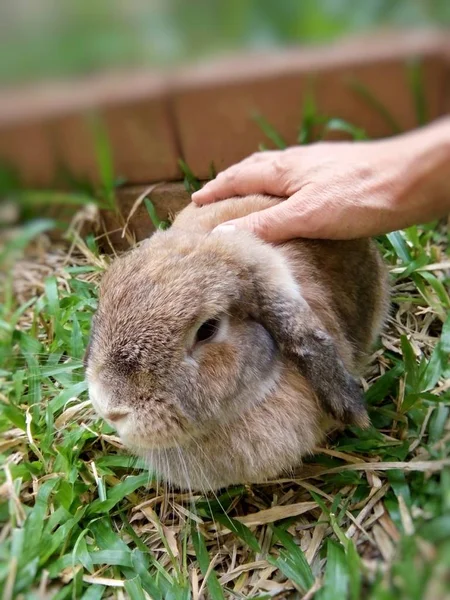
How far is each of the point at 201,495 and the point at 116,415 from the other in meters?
0.68

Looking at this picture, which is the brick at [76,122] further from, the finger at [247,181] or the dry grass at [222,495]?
the dry grass at [222,495]

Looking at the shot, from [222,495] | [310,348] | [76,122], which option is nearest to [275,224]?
[310,348]

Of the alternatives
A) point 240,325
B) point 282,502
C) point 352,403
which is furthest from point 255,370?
point 282,502

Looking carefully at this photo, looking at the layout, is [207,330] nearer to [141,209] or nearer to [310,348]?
[310,348]

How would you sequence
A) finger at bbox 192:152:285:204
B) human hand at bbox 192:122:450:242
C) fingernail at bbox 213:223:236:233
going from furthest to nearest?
finger at bbox 192:152:285:204, fingernail at bbox 213:223:236:233, human hand at bbox 192:122:450:242

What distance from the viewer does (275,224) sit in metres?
1.94

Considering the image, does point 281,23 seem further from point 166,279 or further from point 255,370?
point 255,370

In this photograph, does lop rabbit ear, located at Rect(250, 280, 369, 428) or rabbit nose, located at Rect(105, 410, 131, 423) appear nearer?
rabbit nose, located at Rect(105, 410, 131, 423)

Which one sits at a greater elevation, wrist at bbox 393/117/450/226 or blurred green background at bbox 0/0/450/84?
blurred green background at bbox 0/0/450/84

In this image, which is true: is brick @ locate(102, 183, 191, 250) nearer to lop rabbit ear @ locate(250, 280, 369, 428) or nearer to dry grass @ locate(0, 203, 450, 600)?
dry grass @ locate(0, 203, 450, 600)

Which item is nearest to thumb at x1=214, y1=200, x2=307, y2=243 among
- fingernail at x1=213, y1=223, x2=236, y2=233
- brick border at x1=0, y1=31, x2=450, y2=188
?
fingernail at x1=213, y1=223, x2=236, y2=233

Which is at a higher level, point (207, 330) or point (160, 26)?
point (160, 26)

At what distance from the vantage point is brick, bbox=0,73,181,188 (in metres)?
1.25

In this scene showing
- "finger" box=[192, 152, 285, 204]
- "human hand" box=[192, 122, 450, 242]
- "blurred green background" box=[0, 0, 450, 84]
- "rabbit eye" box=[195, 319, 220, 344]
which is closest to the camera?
"blurred green background" box=[0, 0, 450, 84]
